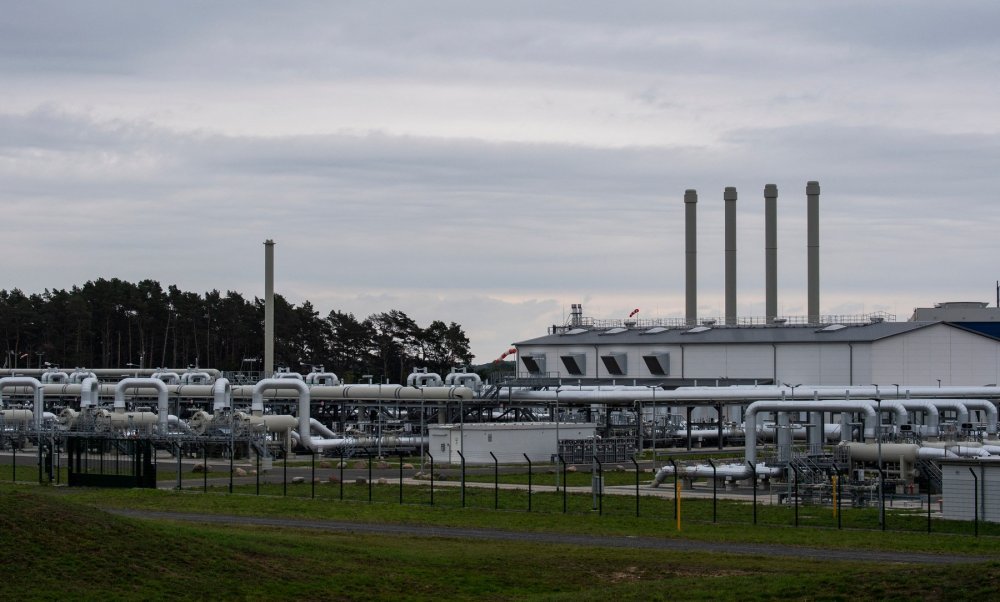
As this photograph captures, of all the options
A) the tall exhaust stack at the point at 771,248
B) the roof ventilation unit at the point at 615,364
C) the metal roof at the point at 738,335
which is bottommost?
the roof ventilation unit at the point at 615,364

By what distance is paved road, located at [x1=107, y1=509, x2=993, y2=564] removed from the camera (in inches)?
1500

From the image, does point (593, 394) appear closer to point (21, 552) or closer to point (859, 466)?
point (859, 466)

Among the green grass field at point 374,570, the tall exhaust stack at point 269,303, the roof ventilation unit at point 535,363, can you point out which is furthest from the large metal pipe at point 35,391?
the green grass field at point 374,570

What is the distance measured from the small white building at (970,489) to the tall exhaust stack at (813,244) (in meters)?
96.3

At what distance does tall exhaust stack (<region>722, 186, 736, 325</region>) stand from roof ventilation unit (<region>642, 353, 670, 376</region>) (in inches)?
729

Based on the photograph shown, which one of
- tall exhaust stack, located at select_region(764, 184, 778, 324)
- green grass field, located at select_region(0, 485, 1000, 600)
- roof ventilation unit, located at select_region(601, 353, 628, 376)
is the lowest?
green grass field, located at select_region(0, 485, 1000, 600)

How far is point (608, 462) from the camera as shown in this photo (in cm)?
8562

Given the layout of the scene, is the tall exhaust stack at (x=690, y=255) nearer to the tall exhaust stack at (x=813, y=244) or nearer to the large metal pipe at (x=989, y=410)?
the tall exhaust stack at (x=813, y=244)

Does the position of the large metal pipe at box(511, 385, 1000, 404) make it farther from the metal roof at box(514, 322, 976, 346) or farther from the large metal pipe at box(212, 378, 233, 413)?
the large metal pipe at box(212, 378, 233, 413)

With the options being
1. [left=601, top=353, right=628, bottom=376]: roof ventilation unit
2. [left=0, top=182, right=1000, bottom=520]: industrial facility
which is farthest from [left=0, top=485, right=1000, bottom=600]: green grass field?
[left=601, top=353, right=628, bottom=376]: roof ventilation unit

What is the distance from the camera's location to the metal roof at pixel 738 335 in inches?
4675

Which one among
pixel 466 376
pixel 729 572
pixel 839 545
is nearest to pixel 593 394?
pixel 466 376

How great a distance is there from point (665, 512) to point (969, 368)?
7815 centimetres

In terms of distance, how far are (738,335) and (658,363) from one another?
26.9ft
